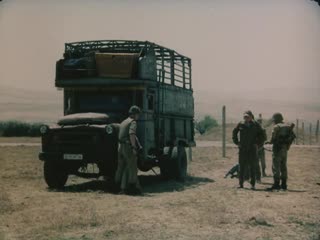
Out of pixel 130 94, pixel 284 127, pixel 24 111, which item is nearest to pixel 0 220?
pixel 130 94

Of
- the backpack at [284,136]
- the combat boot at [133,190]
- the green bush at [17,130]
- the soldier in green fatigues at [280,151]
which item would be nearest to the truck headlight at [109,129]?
the combat boot at [133,190]

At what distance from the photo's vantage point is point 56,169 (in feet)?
41.8

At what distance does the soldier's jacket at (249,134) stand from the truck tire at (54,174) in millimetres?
4205

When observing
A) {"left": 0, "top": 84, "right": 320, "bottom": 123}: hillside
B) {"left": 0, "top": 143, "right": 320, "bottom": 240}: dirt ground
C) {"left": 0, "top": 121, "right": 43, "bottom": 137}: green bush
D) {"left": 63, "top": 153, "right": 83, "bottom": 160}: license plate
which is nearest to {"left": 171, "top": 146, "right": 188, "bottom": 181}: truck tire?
{"left": 0, "top": 143, "right": 320, "bottom": 240}: dirt ground

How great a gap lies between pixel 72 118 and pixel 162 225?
194 inches

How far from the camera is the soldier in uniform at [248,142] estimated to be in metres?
13.0

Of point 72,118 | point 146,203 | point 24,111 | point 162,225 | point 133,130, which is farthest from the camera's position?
point 24,111

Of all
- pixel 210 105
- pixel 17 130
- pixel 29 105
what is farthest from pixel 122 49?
pixel 210 105

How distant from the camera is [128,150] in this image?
11547 millimetres

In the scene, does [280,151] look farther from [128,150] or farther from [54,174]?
[54,174]

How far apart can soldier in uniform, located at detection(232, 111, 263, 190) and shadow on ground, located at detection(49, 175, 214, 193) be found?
1.45 meters

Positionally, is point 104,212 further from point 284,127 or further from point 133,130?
point 284,127

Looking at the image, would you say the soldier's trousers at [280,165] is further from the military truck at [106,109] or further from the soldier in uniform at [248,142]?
the military truck at [106,109]

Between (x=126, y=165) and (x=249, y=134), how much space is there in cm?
321
